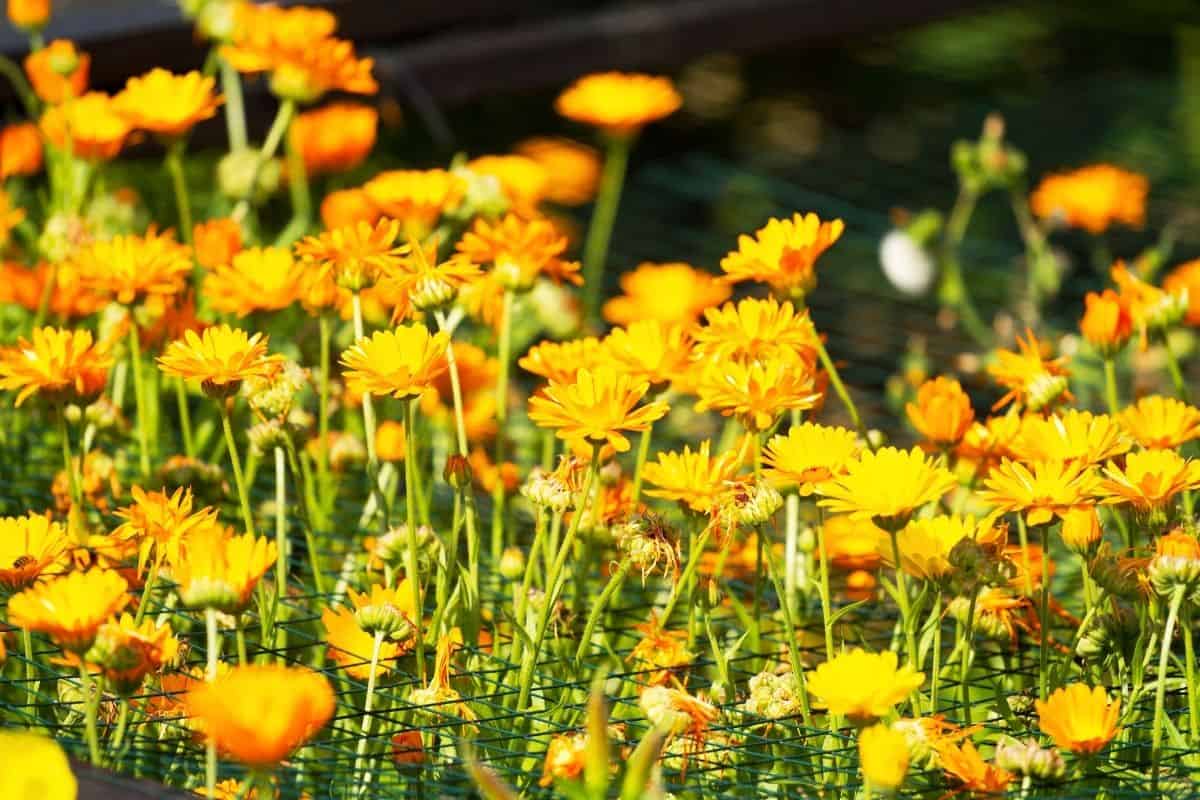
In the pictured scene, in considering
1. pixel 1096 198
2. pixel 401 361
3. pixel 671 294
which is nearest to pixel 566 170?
pixel 1096 198

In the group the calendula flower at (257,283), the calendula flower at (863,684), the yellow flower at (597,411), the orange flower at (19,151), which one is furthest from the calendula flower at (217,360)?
the orange flower at (19,151)

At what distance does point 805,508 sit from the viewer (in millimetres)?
2023

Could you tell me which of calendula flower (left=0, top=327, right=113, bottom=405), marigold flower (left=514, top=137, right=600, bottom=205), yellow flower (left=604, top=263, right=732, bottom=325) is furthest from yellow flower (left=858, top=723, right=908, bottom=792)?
marigold flower (left=514, top=137, right=600, bottom=205)

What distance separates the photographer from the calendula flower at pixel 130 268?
150cm

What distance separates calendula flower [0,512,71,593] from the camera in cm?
121

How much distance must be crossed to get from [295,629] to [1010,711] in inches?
21.4

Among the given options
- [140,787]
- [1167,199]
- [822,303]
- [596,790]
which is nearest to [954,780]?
[596,790]

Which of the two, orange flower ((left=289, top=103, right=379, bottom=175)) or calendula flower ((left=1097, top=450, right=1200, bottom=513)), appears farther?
orange flower ((left=289, top=103, right=379, bottom=175))

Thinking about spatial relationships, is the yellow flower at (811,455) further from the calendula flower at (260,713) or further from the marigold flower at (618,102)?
the marigold flower at (618,102)

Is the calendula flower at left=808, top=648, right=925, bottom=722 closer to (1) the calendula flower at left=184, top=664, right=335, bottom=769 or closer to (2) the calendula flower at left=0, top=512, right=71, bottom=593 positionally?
(1) the calendula flower at left=184, top=664, right=335, bottom=769

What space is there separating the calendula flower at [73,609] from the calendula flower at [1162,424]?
69 cm

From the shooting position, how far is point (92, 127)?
180cm

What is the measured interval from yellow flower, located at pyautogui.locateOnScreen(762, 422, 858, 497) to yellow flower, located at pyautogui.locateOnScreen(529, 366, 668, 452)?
9 cm

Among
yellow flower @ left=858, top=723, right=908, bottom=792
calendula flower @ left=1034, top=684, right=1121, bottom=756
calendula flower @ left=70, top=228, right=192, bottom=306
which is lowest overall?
yellow flower @ left=858, top=723, right=908, bottom=792
